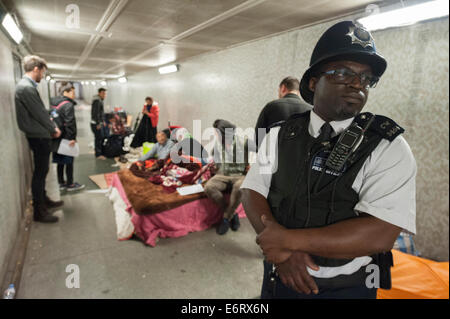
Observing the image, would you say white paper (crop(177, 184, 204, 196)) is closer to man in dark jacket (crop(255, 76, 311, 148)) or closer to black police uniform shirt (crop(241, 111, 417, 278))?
man in dark jacket (crop(255, 76, 311, 148))

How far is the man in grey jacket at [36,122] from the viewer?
2.11 metres

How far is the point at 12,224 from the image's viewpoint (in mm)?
2090

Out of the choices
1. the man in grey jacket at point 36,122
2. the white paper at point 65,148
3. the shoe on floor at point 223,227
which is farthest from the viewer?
the white paper at point 65,148

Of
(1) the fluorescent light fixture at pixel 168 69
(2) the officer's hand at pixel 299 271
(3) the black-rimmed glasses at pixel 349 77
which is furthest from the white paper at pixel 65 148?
(3) the black-rimmed glasses at pixel 349 77

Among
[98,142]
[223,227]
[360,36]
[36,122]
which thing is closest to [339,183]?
[360,36]

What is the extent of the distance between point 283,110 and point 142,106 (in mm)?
652

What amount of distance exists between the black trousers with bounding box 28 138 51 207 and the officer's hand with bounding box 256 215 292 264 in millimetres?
2690

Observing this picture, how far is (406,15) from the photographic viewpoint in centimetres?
51

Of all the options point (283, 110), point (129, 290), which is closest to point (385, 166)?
point (283, 110)

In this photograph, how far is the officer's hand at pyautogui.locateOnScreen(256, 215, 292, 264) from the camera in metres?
0.61

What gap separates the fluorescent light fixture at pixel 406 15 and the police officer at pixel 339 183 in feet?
0.15

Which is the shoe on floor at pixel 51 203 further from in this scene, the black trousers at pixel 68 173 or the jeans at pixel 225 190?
the jeans at pixel 225 190

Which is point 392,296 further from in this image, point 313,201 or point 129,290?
point 129,290

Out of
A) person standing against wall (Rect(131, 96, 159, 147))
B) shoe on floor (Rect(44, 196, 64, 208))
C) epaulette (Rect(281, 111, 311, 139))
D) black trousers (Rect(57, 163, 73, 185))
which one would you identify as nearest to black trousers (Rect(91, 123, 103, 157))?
black trousers (Rect(57, 163, 73, 185))
